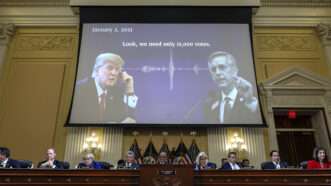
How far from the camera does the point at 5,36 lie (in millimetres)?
8828

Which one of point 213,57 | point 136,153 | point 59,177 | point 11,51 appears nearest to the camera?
point 59,177

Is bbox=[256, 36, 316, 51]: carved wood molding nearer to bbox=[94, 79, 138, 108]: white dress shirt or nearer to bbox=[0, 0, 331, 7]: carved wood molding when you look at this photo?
bbox=[0, 0, 331, 7]: carved wood molding

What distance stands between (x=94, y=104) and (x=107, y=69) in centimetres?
94

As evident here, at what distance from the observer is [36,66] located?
27.9 feet

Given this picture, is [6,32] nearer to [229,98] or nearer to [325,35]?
[229,98]

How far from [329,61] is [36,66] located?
7.45 meters

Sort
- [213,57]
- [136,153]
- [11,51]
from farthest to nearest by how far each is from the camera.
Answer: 1. [11,51]
2. [213,57]
3. [136,153]

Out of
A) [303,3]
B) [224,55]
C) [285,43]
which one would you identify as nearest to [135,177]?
[224,55]

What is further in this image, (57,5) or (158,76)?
(57,5)

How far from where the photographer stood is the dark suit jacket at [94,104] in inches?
295

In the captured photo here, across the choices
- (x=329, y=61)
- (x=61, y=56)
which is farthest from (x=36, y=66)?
(x=329, y=61)

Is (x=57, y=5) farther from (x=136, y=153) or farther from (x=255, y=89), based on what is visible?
(x=255, y=89)

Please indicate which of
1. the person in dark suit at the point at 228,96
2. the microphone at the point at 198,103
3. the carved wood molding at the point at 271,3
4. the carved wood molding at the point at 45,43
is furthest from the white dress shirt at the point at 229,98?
the carved wood molding at the point at 45,43

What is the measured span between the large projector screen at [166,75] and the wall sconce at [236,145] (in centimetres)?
38
